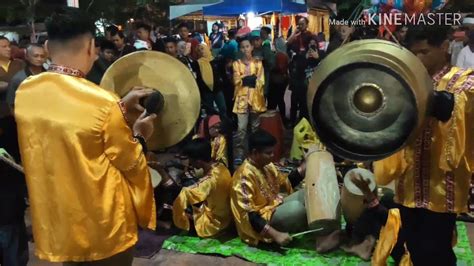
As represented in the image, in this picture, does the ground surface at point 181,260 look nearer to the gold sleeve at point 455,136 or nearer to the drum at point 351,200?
the drum at point 351,200

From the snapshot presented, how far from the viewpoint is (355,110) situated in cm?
217

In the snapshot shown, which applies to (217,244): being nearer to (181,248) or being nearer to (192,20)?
(181,248)

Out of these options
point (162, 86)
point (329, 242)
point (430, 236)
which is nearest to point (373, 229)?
point (329, 242)

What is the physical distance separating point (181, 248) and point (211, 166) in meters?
0.62

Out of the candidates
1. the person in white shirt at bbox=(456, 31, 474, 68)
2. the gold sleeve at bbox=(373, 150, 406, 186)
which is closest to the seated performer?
the gold sleeve at bbox=(373, 150, 406, 186)

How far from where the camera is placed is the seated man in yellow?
3.90 meters

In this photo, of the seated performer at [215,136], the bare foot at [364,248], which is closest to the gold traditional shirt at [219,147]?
the seated performer at [215,136]

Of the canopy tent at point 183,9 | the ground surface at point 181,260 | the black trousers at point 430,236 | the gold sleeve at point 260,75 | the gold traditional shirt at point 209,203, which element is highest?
the canopy tent at point 183,9

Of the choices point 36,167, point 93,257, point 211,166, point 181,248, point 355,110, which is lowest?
point 181,248

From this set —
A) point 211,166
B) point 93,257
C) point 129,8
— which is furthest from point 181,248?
point 129,8

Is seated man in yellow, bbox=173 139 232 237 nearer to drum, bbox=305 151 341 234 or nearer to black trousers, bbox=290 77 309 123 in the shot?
drum, bbox=305 151 341 234

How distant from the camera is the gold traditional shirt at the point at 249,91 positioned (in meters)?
6.24

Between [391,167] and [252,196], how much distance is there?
136 centimetres

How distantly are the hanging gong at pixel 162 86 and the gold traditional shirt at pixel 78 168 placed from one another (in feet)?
1.51
